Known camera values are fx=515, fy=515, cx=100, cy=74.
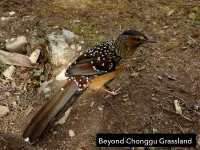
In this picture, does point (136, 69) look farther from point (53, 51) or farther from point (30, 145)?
point (30, 145)

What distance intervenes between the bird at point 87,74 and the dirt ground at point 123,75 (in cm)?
28

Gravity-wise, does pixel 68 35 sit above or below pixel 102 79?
above

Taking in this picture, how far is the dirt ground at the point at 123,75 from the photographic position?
679 centimetres

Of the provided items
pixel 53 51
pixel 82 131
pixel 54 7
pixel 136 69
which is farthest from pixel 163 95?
pixel 54 7

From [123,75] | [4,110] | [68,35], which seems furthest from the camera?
[68,35]

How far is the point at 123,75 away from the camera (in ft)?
25.1

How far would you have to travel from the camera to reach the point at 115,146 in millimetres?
6504

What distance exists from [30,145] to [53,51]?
5.92 ft

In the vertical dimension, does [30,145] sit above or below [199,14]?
below

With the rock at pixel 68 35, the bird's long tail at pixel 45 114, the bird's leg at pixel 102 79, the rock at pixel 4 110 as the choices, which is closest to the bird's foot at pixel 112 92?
the bird's leg at pixel 102 79
